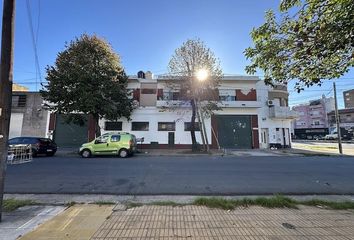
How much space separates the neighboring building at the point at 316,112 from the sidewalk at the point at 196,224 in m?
67.7

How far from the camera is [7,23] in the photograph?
14.6ft

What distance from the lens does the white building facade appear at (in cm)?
2531

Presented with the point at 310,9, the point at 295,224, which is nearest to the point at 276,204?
the point at 295,224

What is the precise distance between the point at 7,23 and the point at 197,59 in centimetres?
1836

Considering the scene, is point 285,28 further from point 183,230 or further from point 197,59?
point 197,59

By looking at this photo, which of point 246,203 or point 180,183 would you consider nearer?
point 246,203

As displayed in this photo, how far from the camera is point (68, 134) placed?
25188mm

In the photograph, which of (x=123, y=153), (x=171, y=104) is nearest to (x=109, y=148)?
(x=123, y=153)

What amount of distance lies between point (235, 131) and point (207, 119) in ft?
11.9

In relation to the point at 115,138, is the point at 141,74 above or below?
above

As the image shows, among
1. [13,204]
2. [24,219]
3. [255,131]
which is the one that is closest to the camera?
[24,219]

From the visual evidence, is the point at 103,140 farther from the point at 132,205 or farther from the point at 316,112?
the point at 316,112

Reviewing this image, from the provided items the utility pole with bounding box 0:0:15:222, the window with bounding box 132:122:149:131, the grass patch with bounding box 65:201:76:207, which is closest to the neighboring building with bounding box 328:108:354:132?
the window with bounding box 132:122:149:131

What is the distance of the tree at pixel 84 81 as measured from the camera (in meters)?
18.6
